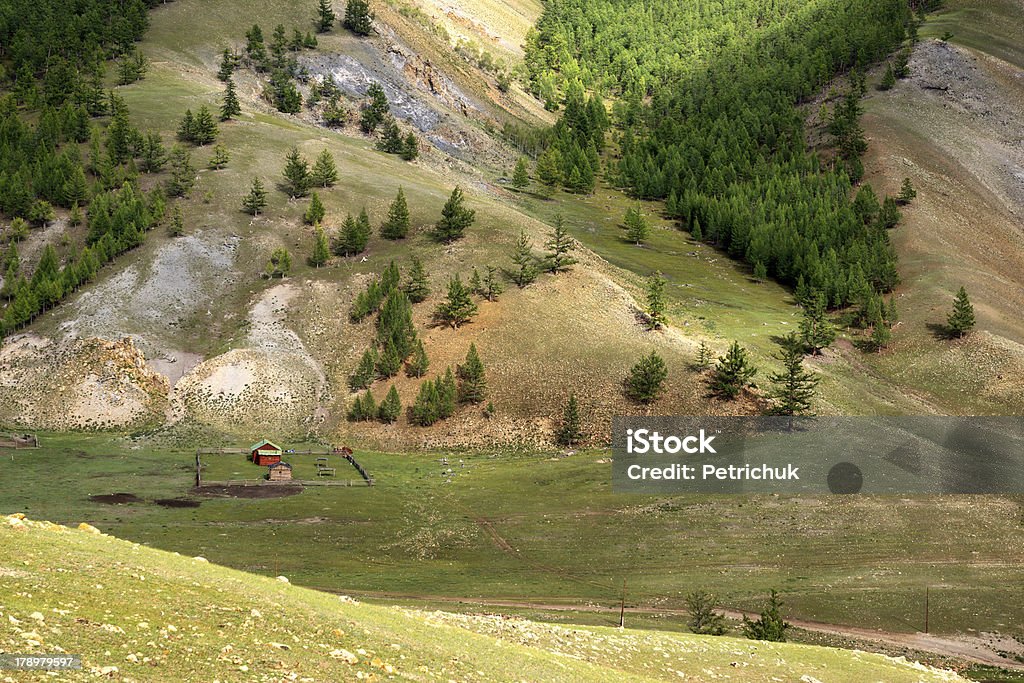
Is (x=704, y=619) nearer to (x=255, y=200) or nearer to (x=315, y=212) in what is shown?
(x=315, y=212)

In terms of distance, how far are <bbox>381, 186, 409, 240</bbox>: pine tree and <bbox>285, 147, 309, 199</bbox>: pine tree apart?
1992cm

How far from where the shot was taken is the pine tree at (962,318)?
15500cm

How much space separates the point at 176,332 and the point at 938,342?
395 feet

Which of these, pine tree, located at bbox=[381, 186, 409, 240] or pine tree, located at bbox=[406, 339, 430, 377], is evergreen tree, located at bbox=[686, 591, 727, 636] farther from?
pine tree, located at bbox=[381, 186, 409, 240]

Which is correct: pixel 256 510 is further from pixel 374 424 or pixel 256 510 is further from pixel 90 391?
pixel 90 391

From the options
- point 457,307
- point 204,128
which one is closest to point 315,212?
point 204,128

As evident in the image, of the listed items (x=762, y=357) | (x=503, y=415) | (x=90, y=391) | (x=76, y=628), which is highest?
(x=76, y=628)

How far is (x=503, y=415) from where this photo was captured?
12331 centimetres

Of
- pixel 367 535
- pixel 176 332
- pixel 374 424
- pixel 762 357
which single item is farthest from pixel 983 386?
pixel 176 332

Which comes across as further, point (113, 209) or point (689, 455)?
point (113, 209)

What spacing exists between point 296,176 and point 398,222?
2402cm

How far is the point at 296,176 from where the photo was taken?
168m

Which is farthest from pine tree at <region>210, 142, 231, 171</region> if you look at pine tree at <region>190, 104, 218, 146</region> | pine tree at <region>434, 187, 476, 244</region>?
pine tree at <region>434, 187, 476, 244</region>

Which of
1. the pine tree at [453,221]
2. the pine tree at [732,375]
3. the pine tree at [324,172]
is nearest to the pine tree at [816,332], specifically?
the pine tree at [732,375]
